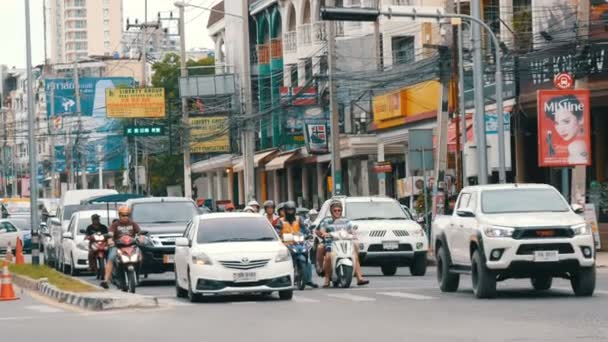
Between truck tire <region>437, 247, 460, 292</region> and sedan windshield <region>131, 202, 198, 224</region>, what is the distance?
8769 mm

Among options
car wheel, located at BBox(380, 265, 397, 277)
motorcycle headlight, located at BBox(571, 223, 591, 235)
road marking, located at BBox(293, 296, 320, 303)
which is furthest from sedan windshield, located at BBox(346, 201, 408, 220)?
motorcycle headlight, located at BBox(571, 223, 591, 235)

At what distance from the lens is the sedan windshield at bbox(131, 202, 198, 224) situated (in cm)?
3366

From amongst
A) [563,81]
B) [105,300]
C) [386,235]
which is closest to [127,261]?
[105,300]

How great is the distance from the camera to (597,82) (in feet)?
140

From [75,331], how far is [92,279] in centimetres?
1734

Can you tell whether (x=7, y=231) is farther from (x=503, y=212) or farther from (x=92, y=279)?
(x=503, y=212)

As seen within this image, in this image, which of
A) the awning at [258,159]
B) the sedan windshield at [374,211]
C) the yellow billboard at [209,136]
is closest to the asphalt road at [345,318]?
the sedan windshield at [374,211]

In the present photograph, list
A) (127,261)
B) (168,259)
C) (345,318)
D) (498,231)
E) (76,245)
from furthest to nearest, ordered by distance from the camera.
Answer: (76,245)
(168,259)
(127,261)
(498,231)
(345,318)

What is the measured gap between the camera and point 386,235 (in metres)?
33.5

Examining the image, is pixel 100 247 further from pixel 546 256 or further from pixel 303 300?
pixel 546 256

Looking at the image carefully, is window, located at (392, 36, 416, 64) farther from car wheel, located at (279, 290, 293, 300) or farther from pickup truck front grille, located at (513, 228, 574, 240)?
pickup truck front grille, located at (513, 228, 574, 240)

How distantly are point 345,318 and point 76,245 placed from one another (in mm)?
18767

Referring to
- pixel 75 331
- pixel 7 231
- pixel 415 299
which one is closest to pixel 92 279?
pixel 415 299

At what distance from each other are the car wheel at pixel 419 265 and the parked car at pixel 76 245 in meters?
8.02
